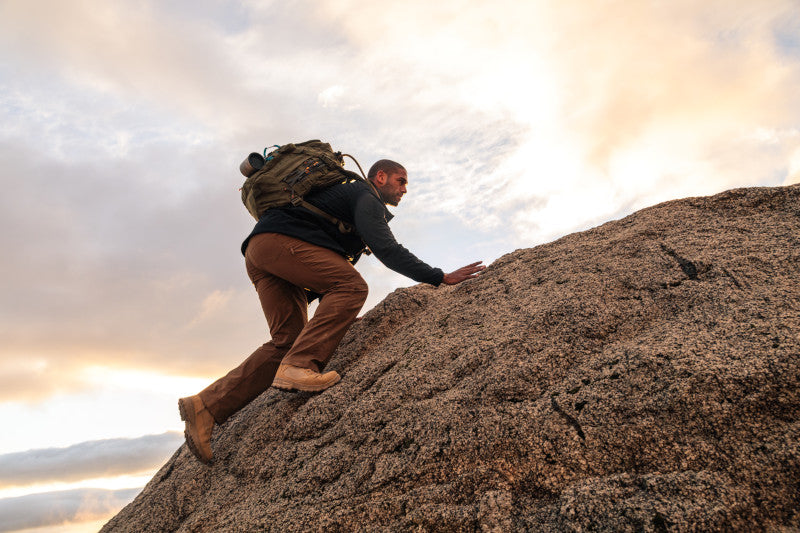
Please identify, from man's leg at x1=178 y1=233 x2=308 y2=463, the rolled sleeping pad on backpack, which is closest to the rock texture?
man's leg at x1=178 y1=233 x2=308 y2=463

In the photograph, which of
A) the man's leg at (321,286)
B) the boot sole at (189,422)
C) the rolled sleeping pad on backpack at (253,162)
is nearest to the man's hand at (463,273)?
the man's leg at (321,286)

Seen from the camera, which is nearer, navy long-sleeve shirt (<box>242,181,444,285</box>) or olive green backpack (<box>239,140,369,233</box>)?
navy long-sleeve shirt (<box>242,181,444,285</box>)

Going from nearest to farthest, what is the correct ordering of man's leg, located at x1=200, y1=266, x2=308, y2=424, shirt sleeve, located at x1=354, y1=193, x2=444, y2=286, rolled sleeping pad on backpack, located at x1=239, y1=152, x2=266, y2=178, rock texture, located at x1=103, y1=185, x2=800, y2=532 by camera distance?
rock texture, located at x1=103, y1=185, x2=800, y2=532 → shirt sleeve, located at x1=354, y1=193, x2=444, y2=286 → man's leg, located at x1=200, y1=266, x2=308, y2=424 → rolled sleeping pad on backpack, located at x1=239, y1=152, x2=266, y2=178

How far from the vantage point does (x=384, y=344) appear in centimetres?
711

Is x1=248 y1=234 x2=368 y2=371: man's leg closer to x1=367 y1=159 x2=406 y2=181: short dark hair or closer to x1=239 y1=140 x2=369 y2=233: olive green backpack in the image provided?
x1=239 y1=140 x2=369 y2=233: olive green backpack

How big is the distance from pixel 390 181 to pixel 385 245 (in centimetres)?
151

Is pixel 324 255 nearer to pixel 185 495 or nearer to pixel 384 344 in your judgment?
pixel 384 344

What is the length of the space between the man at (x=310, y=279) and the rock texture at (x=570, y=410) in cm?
35

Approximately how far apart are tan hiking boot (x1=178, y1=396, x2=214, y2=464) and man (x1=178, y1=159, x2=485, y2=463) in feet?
0.04

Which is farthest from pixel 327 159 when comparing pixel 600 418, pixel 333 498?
pixel 600 418

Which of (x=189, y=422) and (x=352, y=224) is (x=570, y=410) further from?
(x=189, y=422)

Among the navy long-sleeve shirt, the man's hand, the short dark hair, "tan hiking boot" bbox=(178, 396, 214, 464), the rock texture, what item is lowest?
the rock texture

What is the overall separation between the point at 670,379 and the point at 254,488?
3.88 meters

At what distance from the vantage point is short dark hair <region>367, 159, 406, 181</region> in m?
7.87
